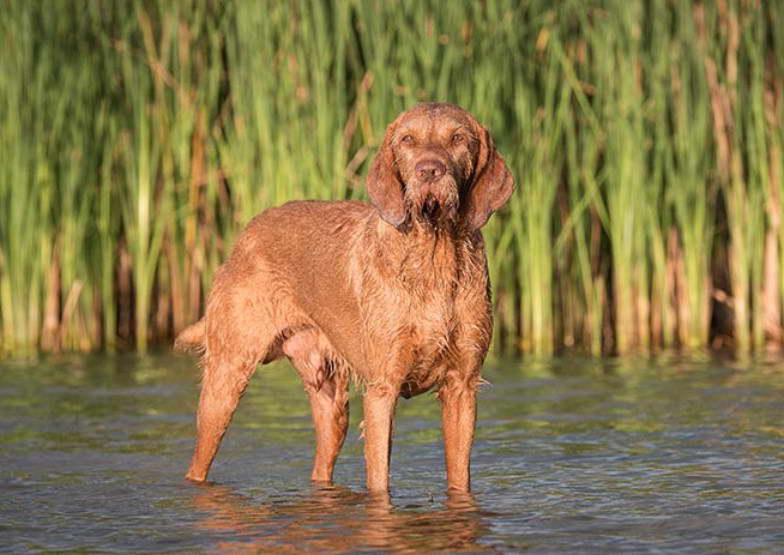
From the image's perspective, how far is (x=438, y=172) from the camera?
6.36 m

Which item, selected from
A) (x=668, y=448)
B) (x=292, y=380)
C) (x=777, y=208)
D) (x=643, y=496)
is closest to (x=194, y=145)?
(x=292, y=380)

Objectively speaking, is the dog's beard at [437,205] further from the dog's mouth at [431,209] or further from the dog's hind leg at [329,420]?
the dog's hind leg at [329,420]

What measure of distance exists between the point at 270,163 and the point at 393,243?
17.6 ft

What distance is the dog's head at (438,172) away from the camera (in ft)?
21.1

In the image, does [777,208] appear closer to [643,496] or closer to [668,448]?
[668,448]

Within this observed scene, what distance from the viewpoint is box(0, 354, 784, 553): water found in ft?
20.5

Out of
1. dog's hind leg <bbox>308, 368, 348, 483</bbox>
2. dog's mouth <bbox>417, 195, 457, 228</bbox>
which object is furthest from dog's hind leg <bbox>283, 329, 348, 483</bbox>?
dog's mouth <bbox>417, 195, 457, 228</bbox>

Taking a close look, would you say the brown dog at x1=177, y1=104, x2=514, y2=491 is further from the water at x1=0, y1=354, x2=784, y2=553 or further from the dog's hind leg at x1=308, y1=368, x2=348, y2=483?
the water at x1=0, y1=354, x2=784, y2=553

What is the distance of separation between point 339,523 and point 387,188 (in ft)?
4.46

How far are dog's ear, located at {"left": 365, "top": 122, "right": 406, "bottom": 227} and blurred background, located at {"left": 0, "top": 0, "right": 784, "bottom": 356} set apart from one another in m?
4.76

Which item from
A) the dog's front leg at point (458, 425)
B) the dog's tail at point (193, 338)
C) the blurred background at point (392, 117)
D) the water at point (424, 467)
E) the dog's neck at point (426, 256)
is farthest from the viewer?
the blurred background at point (392, 117)

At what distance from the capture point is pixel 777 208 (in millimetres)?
12164

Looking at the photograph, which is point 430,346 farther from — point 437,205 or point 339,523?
point 339,523

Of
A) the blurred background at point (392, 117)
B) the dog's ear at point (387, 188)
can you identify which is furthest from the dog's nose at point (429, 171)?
the blurred background at point (392, 117)
